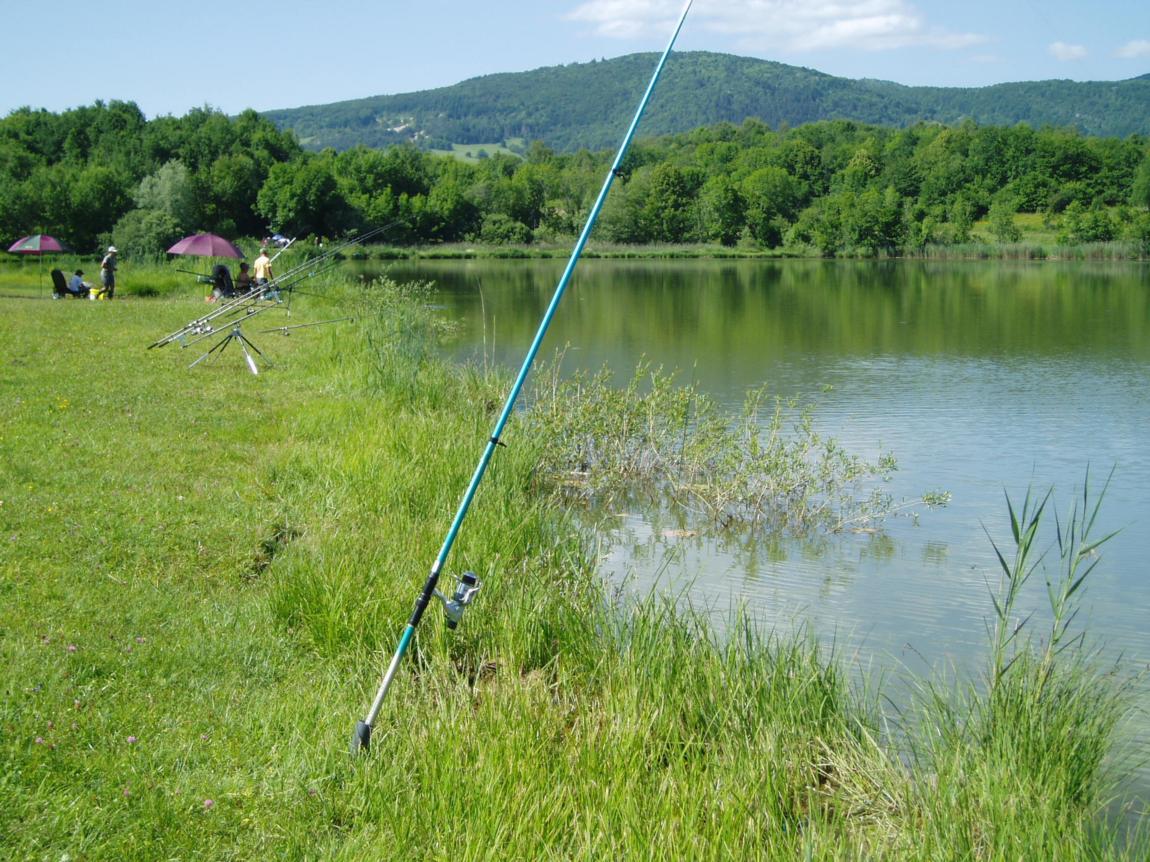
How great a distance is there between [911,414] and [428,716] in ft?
38.6

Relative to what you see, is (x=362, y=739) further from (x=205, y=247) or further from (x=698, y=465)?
(x=205, y=247)

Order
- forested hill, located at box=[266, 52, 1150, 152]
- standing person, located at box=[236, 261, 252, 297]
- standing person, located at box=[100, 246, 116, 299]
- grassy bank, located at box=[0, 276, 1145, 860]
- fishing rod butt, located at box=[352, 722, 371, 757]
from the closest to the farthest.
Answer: grassy bank, located at box=[0, 276, 1145, 860]
fishing rod butt, located at box=[352, 722, 371, 757]
forested hill, located at box=[266, 52, 1150, 152]
standing person, located at box=[236, 261, 252, 297]
standing person, located at box=[100, 246, 116, 299]

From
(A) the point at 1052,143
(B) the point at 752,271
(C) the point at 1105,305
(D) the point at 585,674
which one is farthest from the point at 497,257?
(D) the point at 585,674

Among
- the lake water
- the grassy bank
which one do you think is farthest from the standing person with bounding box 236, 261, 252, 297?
the grassy bank

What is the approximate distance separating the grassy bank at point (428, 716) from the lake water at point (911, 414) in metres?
0.66

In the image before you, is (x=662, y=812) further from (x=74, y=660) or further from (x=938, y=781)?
(x=74, y=660)

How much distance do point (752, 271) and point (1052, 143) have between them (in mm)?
14696

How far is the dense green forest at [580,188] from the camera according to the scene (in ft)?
177

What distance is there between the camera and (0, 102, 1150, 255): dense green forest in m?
53.9

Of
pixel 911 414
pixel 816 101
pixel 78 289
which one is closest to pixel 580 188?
pixel 78 289

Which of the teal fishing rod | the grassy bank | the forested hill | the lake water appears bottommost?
the lake water

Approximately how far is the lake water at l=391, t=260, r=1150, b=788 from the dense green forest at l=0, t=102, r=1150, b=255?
1394 cm

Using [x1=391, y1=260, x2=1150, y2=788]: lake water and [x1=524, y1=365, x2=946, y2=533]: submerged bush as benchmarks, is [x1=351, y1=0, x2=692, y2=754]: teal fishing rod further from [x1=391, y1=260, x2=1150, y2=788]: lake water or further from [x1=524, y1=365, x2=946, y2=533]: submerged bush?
[x1=524, y1=365, x2=946, y2=533]: submerged bush

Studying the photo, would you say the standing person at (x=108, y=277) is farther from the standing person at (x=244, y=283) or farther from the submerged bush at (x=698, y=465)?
the submerged bush at (x=698, y=465)
